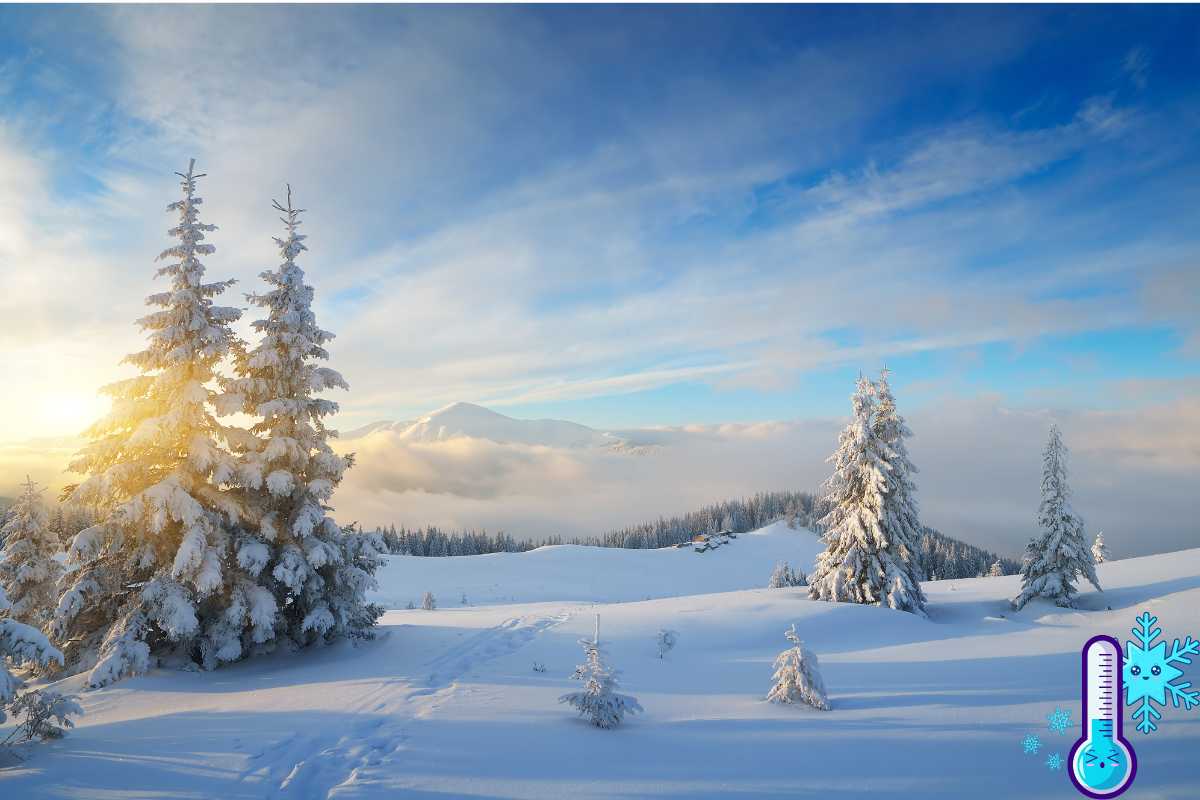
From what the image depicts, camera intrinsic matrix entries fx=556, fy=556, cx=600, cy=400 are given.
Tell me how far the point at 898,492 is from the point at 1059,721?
18.7m

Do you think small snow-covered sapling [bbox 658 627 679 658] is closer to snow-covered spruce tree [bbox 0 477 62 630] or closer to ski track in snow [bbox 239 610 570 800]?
ski track in snow [bbox 239 610 570 800]

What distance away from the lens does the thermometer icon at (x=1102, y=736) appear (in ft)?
23.2

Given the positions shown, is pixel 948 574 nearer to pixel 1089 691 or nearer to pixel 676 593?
pixel 676 593

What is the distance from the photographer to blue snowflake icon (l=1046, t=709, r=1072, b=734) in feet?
28.4

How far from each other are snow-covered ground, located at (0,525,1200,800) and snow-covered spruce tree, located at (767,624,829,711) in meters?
0.29

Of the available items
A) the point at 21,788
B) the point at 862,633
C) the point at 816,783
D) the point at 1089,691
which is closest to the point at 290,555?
the point at 21,788

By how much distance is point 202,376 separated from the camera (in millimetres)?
14062

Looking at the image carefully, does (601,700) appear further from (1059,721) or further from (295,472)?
(295,472)

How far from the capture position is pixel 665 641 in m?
16.2

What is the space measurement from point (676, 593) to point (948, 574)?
53627mm

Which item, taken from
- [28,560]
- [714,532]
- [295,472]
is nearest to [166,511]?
[295,472]

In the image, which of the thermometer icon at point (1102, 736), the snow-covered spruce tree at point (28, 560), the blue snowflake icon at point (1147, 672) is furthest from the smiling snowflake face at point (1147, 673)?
the snow-covered spruce tree at point (28, 560)

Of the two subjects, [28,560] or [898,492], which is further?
[898,492]

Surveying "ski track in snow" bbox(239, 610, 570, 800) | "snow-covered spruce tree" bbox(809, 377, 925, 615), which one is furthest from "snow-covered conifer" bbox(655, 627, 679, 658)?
"snow-covered spruce tree" bbox(809, 377, 925, 615)
